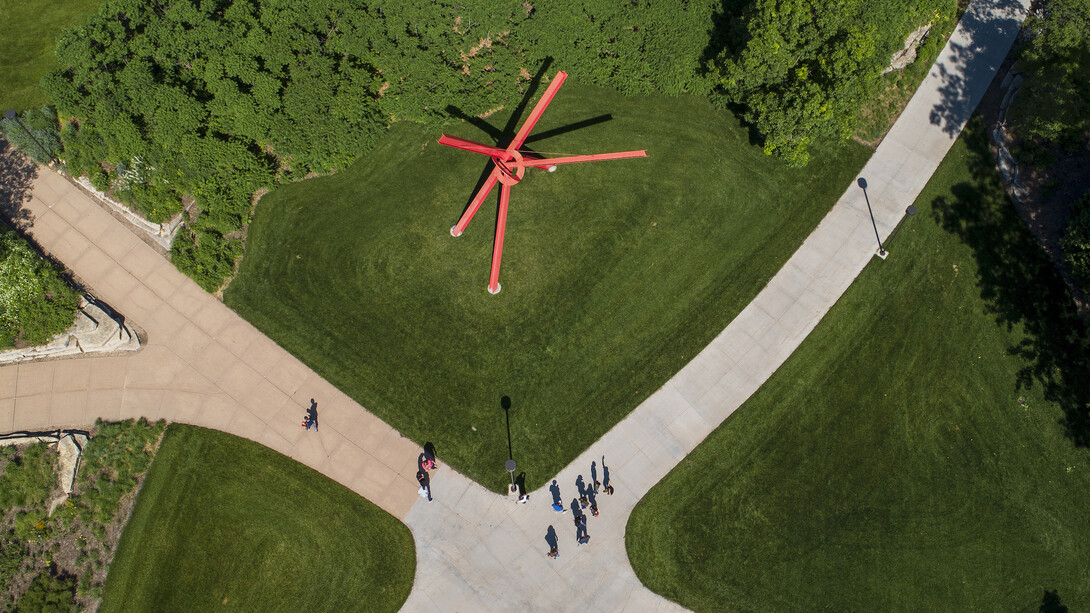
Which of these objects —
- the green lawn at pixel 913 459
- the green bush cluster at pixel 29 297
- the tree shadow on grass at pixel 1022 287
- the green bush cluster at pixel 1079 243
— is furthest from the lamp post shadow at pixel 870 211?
the green bush cluster at pixel 29 297

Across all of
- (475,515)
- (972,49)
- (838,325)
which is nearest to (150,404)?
(475,515)

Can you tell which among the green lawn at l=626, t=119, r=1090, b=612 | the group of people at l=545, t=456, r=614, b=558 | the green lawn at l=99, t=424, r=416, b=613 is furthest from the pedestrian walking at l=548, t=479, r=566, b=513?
the green lawn at l=99, t=424, r=416, b=613

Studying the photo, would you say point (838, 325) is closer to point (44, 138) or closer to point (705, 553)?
point (705, 553)

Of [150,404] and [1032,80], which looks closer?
[150,404]

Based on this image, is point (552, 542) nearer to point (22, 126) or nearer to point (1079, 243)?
point (1079, 243)

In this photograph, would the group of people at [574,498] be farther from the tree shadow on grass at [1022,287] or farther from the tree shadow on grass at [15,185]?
the tree shadow on grass at [15,185]

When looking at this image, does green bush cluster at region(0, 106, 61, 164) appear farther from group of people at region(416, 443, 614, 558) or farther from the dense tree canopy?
group of people at region(416, 443, 614, 558)
